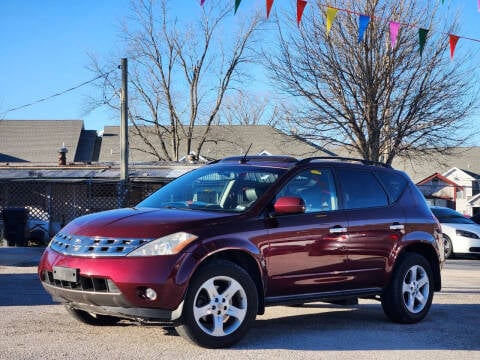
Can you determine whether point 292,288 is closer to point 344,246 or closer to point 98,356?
point 344,246

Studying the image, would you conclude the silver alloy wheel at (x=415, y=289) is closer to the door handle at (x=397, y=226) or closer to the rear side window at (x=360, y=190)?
the door handle at (x=397, y=226)

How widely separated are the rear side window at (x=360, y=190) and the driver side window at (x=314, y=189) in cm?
16

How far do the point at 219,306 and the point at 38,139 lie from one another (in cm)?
3385

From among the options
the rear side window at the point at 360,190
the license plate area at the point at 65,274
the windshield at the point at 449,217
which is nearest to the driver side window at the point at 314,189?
the rear side window at the point at 360,190

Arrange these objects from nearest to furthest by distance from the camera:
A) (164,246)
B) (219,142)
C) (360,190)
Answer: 1. (164,246)
2. (360,190)
3. (219,142)

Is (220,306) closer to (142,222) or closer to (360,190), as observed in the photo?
(142,222)

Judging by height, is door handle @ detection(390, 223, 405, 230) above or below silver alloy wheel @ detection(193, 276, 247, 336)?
above

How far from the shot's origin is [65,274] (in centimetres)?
605

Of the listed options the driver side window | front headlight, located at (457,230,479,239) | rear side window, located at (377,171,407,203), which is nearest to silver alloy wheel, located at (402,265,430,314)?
rear side window, located at (377,171,407,203)

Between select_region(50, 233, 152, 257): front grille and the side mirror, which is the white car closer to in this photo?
the side mirror

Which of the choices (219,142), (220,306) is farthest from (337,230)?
(219,142)

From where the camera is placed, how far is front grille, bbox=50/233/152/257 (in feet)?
19.0

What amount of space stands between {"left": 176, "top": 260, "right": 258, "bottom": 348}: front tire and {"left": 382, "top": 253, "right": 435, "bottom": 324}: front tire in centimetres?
203

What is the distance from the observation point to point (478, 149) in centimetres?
5144
